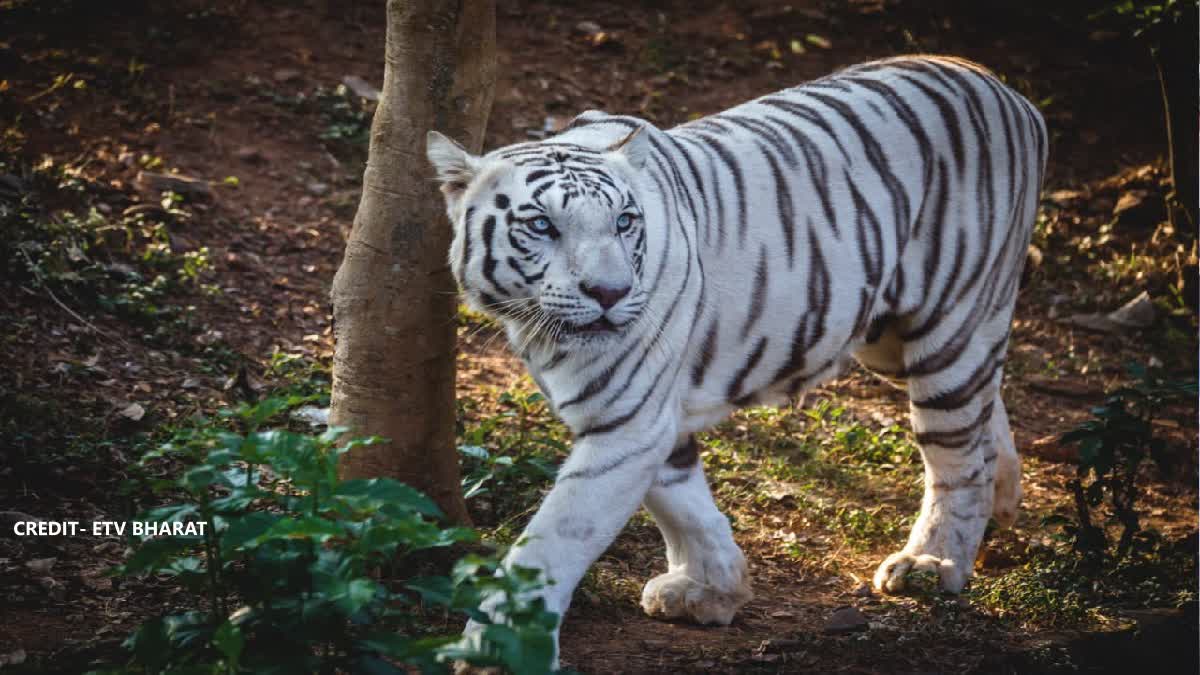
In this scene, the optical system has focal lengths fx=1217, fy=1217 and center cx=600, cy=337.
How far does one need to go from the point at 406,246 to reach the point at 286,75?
4.33 metres

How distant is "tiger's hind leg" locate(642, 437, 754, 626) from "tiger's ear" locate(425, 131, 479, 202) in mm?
1058

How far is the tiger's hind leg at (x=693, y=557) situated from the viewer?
3594mm

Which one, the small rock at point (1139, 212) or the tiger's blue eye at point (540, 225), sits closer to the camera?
the tiger's blue eye at point (540, 225)

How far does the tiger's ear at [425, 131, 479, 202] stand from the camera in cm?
316

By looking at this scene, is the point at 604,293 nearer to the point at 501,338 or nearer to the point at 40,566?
the point at 40,566

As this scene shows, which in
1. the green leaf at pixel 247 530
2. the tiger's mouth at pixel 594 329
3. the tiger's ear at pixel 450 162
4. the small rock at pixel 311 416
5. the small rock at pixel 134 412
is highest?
the tiger's ear at pixel 450 162

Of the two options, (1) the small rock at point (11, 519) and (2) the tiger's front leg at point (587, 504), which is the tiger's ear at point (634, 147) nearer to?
(2) the tiger's front leg at point (587, 504)

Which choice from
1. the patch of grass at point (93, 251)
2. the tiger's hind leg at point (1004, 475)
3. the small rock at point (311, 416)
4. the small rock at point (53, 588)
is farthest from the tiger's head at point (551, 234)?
the patch of grass at point (93, 251)

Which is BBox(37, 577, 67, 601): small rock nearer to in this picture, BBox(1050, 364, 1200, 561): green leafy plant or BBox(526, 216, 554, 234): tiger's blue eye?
BBox(526, 216, 554, 234): tiger's blue eye

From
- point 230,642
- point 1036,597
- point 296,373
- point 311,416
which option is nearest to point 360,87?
point 296,373

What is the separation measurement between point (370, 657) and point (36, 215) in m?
3.75

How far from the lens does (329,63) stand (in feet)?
25.0

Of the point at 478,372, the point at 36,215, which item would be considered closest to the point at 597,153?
the point at 478,372

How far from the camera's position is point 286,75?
24.2 ft
